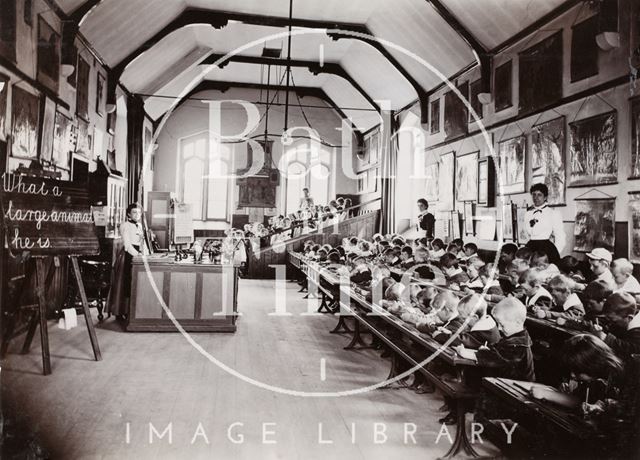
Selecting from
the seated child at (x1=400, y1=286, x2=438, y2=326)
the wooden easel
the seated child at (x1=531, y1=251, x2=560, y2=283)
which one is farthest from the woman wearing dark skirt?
the seated child at (x1=531, y1=251, x2=560, y2=283)

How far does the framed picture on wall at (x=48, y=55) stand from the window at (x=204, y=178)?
33.6 feet

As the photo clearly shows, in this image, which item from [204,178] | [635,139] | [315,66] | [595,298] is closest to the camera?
[595,298]

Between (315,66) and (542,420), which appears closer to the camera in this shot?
(542,420)

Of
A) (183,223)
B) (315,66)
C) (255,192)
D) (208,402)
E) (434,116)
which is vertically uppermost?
(315,66)

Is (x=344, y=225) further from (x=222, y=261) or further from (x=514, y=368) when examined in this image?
(x=514, y=368)

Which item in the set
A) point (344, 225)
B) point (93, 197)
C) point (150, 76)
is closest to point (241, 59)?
point (150, 76)

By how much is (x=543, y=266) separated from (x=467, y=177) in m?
4.71

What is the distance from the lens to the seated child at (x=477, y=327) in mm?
3146

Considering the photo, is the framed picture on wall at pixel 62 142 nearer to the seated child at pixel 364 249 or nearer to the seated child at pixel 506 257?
the seated child at pixel 364 249

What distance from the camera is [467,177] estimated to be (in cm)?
923

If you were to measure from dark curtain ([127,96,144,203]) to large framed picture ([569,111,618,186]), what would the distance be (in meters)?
9.38

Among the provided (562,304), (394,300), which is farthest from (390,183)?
(562,304)

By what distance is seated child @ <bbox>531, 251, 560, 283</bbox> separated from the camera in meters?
4.59

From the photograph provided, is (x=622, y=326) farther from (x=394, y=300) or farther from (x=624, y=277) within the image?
(x=394, y=300)
